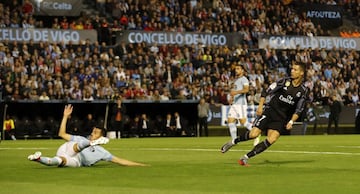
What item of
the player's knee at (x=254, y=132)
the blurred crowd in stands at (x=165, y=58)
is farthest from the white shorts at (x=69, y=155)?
the blurred crowd in stands at (x=165, y=58)

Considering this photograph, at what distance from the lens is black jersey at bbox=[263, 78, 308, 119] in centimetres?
1864

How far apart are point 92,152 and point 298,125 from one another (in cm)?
2766

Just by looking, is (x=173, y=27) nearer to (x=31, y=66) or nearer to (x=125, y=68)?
(x=125, y=68)

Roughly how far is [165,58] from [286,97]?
26.2m

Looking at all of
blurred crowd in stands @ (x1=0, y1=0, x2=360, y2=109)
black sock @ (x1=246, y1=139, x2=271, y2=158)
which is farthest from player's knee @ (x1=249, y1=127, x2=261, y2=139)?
blurred crowd in stands @ (x1=0, y1=0, x2=360, y2=109)

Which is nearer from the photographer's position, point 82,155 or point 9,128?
point 82,155

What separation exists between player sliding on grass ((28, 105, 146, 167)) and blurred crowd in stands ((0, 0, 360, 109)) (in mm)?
20104

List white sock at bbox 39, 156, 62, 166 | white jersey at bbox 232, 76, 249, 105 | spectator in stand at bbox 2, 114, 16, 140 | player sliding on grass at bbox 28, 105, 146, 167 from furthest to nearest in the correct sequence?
1. spectator in stand at bbox 2, 114, 16, 140
2. white jersey at bbox 232, 76, 249, 105
3. white sock at bbox 39, 156, 62, 166
4. player sliding on grass at bbox 28, 105, 146, 167

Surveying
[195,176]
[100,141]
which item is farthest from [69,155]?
[195,176]

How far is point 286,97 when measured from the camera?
18734 mm

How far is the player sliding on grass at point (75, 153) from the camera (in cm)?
1636

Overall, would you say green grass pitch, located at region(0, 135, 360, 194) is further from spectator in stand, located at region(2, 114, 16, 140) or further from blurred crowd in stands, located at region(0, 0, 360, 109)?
blurred crowd in stands, located at region(0, 0, 360, 109)

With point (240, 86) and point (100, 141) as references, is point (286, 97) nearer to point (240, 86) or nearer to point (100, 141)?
point (100, 141)

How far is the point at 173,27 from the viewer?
1928 inches
